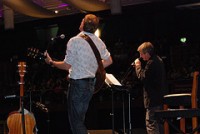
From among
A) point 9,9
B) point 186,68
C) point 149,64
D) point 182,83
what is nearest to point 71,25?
point 9,9

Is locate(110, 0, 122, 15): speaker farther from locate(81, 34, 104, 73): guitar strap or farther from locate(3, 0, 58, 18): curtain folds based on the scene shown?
locate(81, 34, 104, 73): guitar strap

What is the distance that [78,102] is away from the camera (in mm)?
4637

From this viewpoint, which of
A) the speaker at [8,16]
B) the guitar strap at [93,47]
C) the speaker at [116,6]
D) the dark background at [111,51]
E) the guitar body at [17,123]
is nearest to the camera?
the guitar strap at [93,47]

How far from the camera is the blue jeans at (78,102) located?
460cm

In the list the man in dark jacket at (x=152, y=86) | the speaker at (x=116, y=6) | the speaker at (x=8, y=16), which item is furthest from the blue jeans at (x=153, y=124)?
the speaker at (x=8, y=16)

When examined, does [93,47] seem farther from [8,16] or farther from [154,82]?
[8,16]

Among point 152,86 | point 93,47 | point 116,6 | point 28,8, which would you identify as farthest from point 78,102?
point 28,8

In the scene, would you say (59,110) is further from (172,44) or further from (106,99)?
(172,44)

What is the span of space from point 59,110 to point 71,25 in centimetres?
312

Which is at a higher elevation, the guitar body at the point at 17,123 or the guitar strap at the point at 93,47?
the guitar strap at the point at 93,47

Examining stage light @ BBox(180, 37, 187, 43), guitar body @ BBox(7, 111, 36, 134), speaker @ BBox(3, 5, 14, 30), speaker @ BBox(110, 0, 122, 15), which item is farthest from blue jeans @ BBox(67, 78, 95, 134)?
stage light @ BBox(180, 37, 187, 43)

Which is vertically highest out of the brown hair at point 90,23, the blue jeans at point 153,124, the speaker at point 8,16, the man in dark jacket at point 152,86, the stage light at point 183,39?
the speaker at point 8,16

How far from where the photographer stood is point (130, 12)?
11141 mm

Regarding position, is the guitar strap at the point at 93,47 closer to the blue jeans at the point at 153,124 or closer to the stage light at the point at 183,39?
the blue jeans at the point at 153,124
